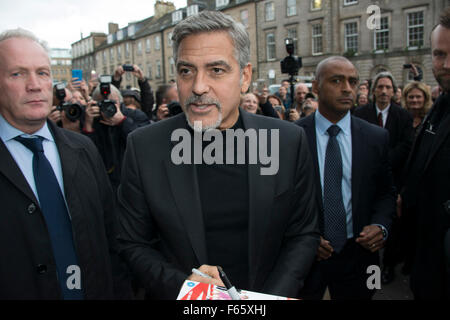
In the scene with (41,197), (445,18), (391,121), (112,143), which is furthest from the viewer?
(391,121)

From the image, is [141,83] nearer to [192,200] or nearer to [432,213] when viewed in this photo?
[192,200]

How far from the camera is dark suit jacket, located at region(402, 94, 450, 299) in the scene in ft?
6.33

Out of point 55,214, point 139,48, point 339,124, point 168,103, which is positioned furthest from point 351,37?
point 139,48

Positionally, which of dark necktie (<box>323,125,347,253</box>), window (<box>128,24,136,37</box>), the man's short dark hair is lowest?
dark necktie (<box>323,125,347,253</box>)

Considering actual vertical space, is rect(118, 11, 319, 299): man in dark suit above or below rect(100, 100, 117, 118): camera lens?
below

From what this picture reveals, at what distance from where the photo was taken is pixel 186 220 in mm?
1454

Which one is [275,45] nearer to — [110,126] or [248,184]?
[110,126]

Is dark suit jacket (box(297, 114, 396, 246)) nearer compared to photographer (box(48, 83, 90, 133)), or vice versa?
dark suit jacket (box(297, 114, 396, 246))

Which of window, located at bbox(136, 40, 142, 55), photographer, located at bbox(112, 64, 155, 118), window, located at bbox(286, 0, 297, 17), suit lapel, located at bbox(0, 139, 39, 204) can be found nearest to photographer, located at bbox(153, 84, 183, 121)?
photographer, located at bbox(112, 64, 155, 118)

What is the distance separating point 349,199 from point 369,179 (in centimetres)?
20

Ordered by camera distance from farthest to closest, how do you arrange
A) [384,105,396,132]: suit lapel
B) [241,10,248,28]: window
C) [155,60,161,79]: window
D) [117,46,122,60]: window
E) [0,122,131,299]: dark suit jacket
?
[117,46,122,60]: window
[155,60,161,79]: window
[241,10,248,28]: window
[384,105,396,132]: suit lapel
[0,122,131,299]: dark suit jacket

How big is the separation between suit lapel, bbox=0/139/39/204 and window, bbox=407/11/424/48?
917 inches

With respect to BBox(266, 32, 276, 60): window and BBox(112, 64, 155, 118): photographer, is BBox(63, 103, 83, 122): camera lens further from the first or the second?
BBox(266, 32, 276, 60): window

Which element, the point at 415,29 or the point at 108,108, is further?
the point at 415,29
